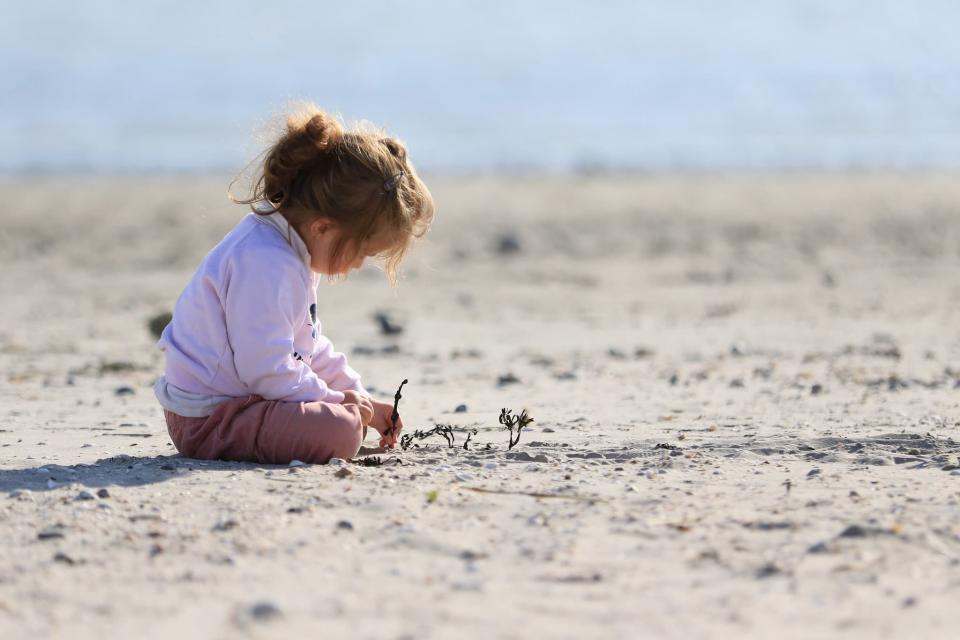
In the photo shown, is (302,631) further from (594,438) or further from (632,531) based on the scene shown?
(594,438)

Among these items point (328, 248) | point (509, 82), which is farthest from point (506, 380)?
point (509, 82)

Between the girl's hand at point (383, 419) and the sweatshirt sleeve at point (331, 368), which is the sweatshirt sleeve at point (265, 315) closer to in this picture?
the sweatshirt sleeve at point (331, 368)

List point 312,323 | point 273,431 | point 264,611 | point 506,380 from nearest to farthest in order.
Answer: point 264,611 < point 273,431 < point 312,323 < point 506,380

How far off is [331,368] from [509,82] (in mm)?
42119

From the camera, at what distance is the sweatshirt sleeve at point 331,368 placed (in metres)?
4.41

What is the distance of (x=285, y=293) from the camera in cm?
399

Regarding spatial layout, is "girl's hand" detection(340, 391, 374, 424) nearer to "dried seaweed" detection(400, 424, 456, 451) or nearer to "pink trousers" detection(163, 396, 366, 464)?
"pink trousers" detection(163, 396, 366, 464)

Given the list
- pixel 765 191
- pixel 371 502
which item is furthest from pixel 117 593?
pixel 765 191

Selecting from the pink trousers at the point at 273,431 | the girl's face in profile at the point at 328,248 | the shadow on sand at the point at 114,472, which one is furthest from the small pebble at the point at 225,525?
the girl's face in profile at the point at 328,248

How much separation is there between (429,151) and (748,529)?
27092mm

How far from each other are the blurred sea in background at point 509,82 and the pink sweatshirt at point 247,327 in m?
19.8

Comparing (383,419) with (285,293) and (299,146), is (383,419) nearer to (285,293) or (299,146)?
(285,293)

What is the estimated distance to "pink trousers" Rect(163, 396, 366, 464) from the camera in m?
4.09

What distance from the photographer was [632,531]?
11.1ft
